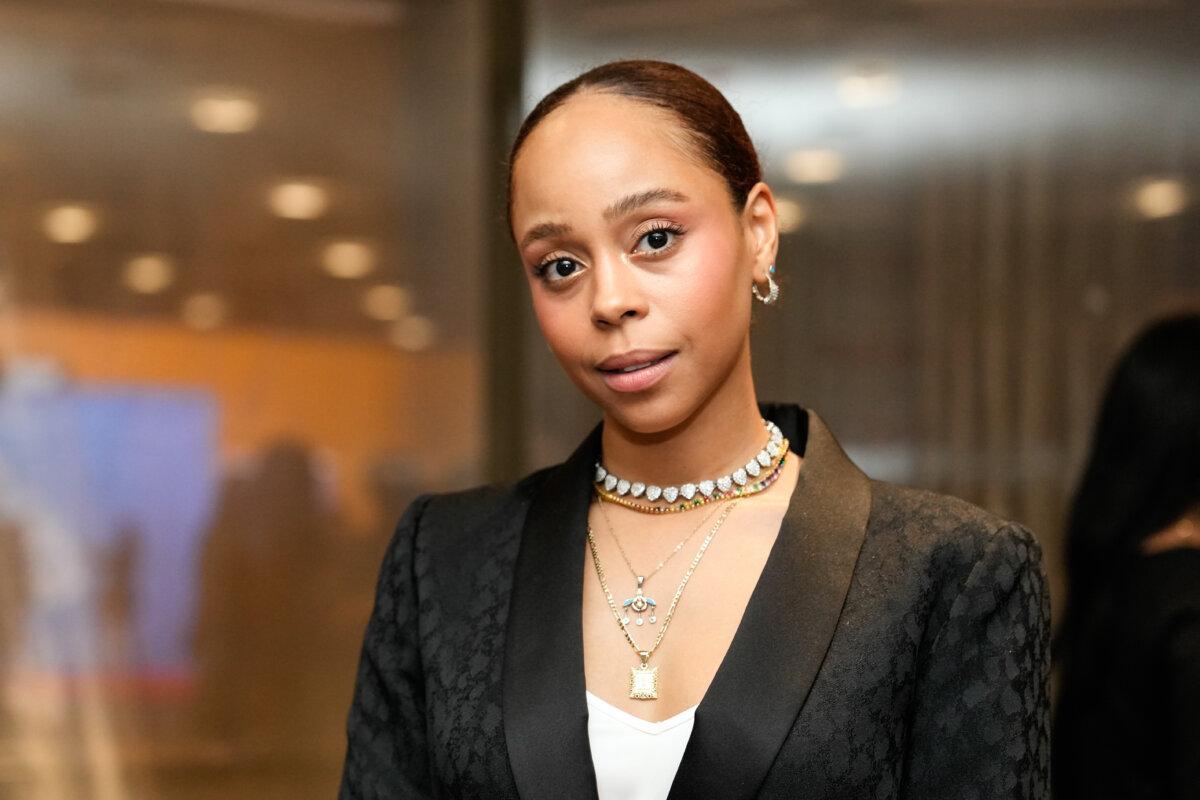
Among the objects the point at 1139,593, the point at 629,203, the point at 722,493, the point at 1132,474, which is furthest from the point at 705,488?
the point at 1132,474

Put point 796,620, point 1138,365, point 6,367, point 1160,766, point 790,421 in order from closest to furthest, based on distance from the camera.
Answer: point 796,620
point 790,421
point 1160,766
point 1138,365
point 6,367

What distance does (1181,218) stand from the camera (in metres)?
3.76

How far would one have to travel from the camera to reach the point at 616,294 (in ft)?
4.76

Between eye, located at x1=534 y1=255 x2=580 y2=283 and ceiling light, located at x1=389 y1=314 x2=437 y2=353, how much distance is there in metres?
2.53

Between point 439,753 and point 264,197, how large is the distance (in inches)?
99.9

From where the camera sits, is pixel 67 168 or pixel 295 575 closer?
pixel 67 168

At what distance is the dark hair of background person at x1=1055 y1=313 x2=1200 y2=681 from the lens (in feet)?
8.91

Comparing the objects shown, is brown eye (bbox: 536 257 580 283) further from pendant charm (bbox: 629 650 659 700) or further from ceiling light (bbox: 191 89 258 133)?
ceiling light (bbox: 191 89 258 133)

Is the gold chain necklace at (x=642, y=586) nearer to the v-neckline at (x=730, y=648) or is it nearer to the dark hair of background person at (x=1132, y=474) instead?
the v-neckline at (x=730, y=648)

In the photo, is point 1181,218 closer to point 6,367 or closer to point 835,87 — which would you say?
point 835,87

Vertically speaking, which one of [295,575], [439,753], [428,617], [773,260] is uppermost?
[773,260]

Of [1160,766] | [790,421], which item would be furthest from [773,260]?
[1160,766]

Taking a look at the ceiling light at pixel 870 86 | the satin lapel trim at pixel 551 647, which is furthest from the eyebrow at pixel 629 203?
the ceiling light at pixel 870 86

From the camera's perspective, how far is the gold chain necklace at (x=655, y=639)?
1.48 m
